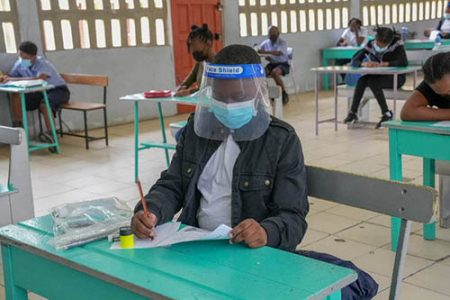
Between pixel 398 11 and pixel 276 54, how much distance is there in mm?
4422

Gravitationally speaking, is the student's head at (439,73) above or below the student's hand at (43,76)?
above

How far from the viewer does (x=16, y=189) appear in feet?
10.9

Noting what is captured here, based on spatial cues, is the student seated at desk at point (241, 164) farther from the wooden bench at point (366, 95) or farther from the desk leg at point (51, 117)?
the wooden bench at point (366, 95)

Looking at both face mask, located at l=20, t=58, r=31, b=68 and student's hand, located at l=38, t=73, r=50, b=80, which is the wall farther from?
student's hand, located at l=38, t=73, r=50, b=80

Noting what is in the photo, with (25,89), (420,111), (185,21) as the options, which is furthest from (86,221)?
(185,21)

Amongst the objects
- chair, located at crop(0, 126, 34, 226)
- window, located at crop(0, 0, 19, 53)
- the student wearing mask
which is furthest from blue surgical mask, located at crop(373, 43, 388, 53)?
chair, located at crop(0, 126, 34, 226)

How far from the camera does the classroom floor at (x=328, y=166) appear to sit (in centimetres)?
316

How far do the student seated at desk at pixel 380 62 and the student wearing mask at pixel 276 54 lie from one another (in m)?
2.56

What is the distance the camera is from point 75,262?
1.50 metres

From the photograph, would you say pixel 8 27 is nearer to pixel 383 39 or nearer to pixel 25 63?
pixel 25 63

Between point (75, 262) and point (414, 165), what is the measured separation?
13.8 ft

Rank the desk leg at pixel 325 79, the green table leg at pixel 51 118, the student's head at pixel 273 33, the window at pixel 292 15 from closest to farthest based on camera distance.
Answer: the green table leg at pixel 51 118 < the student's head at pixel 273 33 < the window at pixel 292 15 < the desk leg at pixel 325 79

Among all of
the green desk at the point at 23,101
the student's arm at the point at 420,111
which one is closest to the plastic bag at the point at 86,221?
the student's arm at the point at 420,111

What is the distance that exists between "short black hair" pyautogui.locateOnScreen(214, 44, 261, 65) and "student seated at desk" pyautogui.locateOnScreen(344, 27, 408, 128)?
4.96m
